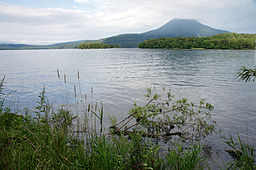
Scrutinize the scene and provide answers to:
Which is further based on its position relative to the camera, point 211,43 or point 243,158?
point 211,43

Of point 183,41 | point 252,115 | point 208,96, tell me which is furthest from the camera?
point 183,41

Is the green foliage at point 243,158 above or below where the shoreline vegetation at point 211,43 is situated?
below

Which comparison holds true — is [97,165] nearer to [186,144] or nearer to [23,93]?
[186,144]

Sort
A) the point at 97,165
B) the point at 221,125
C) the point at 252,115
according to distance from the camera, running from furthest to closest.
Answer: the point at 252,115, the point at 221,125, the point at 97,165

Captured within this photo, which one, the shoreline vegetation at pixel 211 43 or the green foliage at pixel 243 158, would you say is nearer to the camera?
the green foliage at pixel 243 158

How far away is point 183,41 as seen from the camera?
540 feet

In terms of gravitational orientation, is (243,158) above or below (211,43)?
below

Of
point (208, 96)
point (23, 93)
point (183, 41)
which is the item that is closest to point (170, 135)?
point (208, 96)

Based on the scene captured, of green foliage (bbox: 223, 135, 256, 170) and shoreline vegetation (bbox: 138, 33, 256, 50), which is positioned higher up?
shoreline vegetation (bbox: 138, 33, 256, 50)

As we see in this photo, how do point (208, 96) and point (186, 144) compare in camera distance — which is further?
point (208, 96)

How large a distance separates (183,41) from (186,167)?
172 metres

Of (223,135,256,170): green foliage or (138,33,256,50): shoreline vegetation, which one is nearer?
(223,135,256,170): green foliage

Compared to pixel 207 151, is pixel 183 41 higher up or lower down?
higher up

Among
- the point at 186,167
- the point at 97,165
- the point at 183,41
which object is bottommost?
the point at 186,167
